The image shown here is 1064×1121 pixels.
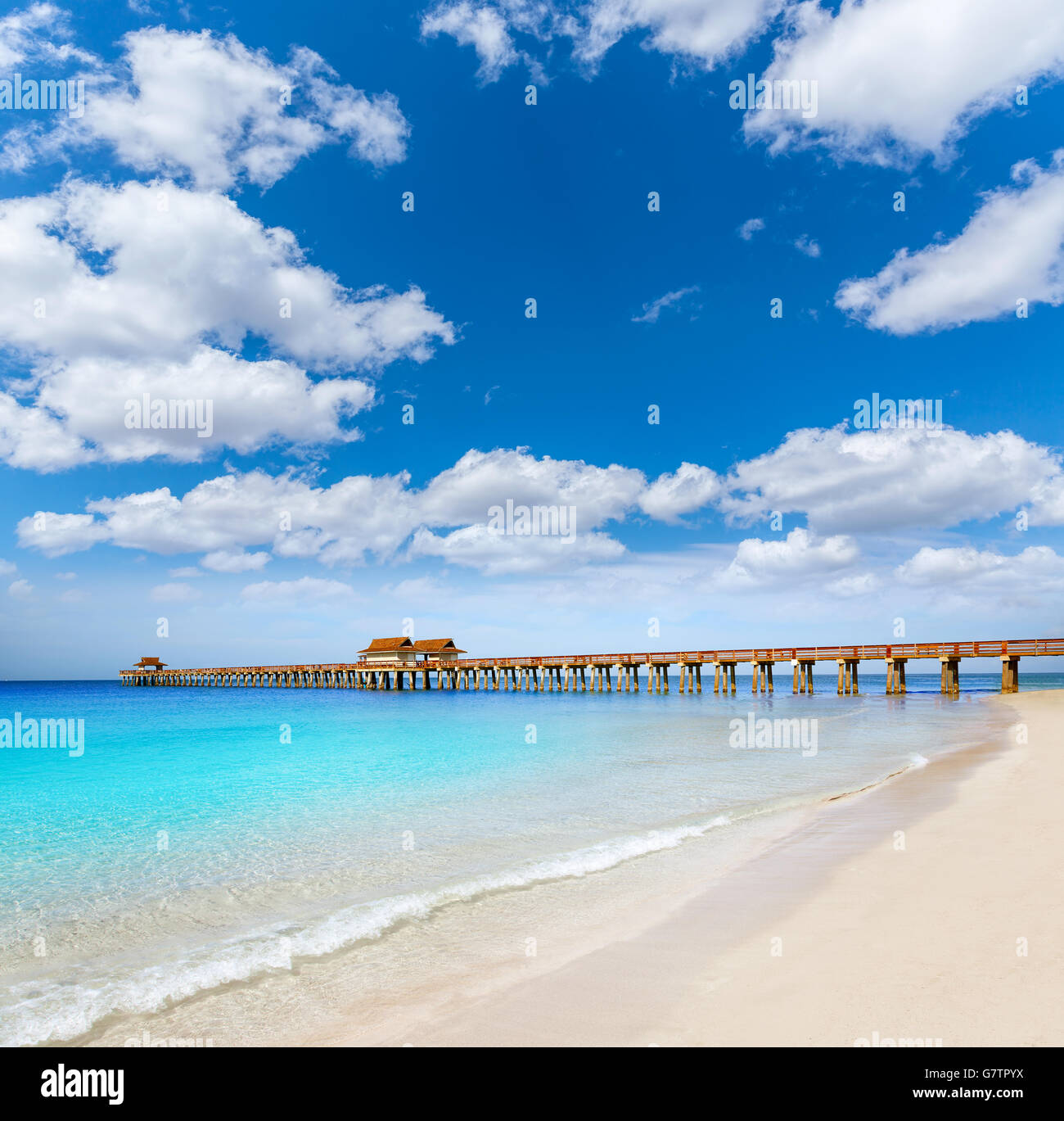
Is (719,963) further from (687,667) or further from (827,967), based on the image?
(687,667)

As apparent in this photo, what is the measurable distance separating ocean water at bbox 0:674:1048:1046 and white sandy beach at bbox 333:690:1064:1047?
2116mm

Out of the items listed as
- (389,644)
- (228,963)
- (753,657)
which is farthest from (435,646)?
(228,963)

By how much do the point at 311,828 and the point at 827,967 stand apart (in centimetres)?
888

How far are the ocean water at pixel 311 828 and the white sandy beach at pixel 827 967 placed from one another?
Answer: 2.12m

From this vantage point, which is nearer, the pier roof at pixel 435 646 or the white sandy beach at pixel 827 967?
the white sandy beach at pixel 827 967

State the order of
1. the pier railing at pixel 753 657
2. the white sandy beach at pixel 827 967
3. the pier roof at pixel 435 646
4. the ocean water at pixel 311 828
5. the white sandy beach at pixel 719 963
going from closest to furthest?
1. the white sandy beach at pixel 827 967
2. the white sandy beach at pixel 719 963
3. the ocean water at pixel 311 828
4. the pier railing at pixel 753 657
5. the pier roof at pixel 435 646

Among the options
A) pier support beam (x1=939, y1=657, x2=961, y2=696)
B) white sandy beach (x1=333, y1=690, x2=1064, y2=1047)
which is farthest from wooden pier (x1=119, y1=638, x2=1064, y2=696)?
white sandy beach (x1=333, y1=690, x2=1064, y2=1047)

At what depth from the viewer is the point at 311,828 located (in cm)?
1094

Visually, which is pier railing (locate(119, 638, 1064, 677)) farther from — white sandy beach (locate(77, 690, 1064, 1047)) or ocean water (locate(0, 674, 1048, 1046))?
white sandy beach (locate(77, 690, 1064, 1047))

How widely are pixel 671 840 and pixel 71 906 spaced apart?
293 inches

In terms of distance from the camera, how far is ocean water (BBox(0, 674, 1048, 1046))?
19.2 ft

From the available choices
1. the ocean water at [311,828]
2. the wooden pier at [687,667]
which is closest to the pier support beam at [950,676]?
the wooden pier at [687,667]

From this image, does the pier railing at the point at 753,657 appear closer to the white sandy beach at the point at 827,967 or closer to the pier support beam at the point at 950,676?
the pier support beam at the point at 950,676

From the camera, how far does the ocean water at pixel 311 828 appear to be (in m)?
5.86
